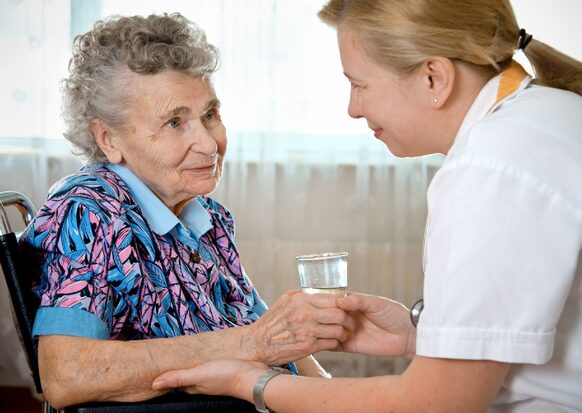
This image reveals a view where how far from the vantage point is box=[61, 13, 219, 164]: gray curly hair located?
6.12 feet

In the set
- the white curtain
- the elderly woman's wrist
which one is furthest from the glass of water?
the white curtain

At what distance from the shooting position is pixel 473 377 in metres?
1.22

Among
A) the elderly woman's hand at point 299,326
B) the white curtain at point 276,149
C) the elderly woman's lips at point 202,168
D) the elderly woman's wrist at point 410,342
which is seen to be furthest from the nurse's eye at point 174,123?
the white curtain at point 276,149

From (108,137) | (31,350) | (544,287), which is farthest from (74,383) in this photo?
(544,287)

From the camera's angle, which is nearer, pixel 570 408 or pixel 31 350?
pixel 570 408

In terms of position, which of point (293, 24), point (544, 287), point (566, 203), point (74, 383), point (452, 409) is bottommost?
point (74, 383)

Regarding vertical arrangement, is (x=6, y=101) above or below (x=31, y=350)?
above

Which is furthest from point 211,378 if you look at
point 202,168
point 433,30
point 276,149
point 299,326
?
point 276,149

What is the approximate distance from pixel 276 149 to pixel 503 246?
2859 millimetres

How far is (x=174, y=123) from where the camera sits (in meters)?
1.94

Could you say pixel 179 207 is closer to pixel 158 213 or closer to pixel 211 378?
pixel 158 213

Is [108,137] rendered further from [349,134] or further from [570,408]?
[349,134]

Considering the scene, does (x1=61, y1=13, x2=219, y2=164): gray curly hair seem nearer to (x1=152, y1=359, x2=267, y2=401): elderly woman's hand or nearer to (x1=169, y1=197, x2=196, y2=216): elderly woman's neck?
(x1=169, y1=197, x2=196, y2=216): elderly woman's neck

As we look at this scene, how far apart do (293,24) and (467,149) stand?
9.31 feet
